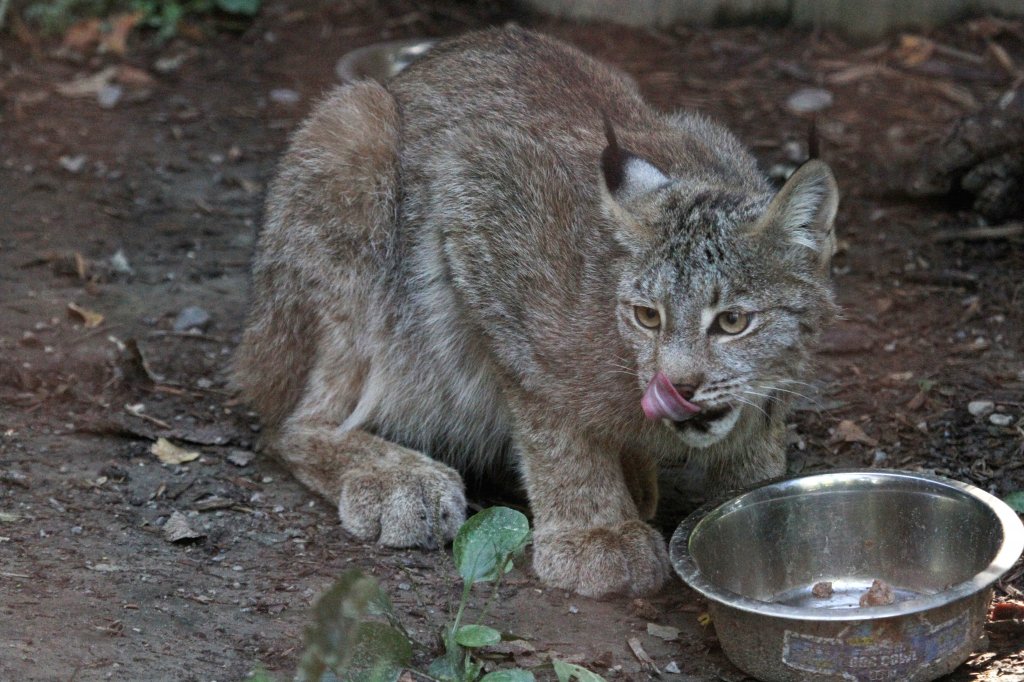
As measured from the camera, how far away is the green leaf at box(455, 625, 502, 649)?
3721 mm

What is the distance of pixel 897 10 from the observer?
27.4ft

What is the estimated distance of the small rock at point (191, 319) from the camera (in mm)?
6328

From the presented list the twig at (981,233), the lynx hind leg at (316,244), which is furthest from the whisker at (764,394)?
the twig at (981,233)

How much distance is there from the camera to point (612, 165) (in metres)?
4.31

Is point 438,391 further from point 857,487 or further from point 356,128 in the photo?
point 857,487

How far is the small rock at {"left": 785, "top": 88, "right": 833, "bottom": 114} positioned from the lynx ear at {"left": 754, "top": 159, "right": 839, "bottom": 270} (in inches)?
155

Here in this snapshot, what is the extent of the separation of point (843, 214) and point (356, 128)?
2.86 metres

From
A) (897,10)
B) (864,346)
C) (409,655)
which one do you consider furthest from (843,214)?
(409,655)

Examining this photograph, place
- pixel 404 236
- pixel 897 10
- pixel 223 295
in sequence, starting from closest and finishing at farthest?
pixel 404 236, pixel 223 295, pixel 897 10

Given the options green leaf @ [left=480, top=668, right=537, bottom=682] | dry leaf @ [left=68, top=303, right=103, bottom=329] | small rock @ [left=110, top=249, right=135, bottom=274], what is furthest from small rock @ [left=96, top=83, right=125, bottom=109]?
green leaf @ [left=480, top=668, right=537, bottom=682]

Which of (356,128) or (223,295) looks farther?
(223,295)

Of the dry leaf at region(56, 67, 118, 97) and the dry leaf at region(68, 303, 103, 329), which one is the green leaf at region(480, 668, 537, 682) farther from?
the dry leaf at region(56, 67, 118, 97)

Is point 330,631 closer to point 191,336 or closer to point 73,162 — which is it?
point 191,336

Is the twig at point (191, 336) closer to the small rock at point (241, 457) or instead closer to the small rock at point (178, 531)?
the small rock at point (241, 457)
